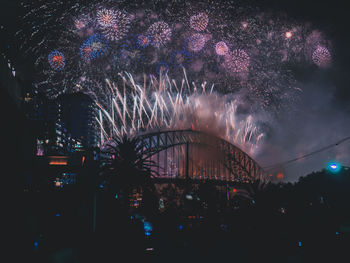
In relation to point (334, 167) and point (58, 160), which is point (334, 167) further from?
point (58, 160)

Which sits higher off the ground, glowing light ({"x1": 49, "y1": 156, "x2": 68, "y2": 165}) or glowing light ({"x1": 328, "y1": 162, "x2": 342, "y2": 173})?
glowing light ({"x1": 49, "y1": 156, "x2": 68, "y2": 165})

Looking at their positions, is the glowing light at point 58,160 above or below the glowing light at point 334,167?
above

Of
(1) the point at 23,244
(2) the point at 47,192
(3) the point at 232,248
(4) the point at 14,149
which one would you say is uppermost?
(4) the point at 14,149

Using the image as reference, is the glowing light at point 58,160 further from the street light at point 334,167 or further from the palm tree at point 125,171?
the street light at point 334,167

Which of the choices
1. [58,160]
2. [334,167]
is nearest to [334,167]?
[334,167]

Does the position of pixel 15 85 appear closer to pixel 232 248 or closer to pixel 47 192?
pixel 47 192

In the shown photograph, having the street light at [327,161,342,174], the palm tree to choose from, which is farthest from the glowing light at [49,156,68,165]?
the street light at [327,161,342,174]

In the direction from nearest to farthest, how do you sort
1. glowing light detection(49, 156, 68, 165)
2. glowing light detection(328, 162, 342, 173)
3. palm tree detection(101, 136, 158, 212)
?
glowing light detection(328, 162, 342, 173) → glowing light detection(49, 156, 68, 165) → palm tree detection(101, 136, 158, 212)

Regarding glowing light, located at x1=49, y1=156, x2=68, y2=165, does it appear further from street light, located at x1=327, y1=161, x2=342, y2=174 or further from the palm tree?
street light, located at x1=327, y1=161, x2=342, y2=174

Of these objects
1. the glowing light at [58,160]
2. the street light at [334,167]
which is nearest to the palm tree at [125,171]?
the glowing light at [58,160]

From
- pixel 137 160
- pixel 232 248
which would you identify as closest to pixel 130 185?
pixel 137 160

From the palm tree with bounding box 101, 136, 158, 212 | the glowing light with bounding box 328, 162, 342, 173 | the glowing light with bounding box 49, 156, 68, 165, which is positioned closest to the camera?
the glowing light with bounding box 328, 162, 342, 173
